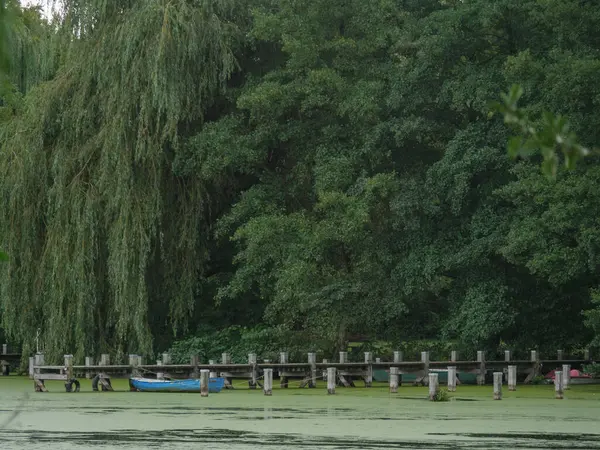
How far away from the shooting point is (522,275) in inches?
1196

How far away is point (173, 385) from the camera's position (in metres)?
26.4

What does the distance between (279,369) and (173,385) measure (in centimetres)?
308

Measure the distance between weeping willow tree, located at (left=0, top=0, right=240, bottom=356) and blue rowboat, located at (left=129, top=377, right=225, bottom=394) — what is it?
6.65ft

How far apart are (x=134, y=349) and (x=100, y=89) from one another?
6.54m

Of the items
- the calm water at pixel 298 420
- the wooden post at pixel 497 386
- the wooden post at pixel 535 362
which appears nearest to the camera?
the calm water at pixel 298 420

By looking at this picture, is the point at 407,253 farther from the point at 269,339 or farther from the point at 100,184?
the point at 100,184

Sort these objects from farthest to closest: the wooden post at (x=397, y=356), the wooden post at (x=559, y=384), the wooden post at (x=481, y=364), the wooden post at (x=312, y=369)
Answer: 1. the wooden post at (x=481, y=364)
2. the wooden post at (x=397, y=356)
3. the wooden post at (x=312, y=369)
4. the wooden post at (x=559, y=384)

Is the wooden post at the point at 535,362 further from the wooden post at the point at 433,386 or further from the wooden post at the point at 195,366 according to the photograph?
the wooden post at the point at 195,366

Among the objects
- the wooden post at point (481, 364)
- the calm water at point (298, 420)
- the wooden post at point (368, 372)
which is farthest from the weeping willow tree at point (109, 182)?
the wooden post at point (481, 364)

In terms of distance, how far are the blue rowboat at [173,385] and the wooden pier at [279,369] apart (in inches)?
23.0

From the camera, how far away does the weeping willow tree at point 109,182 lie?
28578 mm

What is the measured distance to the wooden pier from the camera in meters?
26.7

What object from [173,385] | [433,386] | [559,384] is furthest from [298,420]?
[173,385]

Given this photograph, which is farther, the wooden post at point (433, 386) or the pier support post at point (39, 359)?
the pier support post at point (39, 359)
